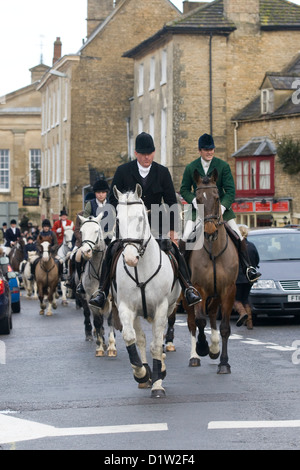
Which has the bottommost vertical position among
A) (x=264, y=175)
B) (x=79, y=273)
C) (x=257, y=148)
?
(x=79, y=273)

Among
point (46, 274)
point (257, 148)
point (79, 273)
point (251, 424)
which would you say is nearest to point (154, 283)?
point (251, 424)

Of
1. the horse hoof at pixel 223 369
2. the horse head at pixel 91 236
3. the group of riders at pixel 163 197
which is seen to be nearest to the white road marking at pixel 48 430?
the group of riders at pixel 163 197

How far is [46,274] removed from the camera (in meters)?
26.5

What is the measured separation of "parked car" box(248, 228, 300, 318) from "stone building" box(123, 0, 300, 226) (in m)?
27.3

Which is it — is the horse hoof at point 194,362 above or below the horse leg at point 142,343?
below

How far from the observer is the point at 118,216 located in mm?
10695

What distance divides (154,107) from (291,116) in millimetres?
9870

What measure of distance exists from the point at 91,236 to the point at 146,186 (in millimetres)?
4131

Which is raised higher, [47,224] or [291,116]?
[291,116]

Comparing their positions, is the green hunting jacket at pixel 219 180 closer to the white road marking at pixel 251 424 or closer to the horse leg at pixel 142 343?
the horse leg at pixel 142 343

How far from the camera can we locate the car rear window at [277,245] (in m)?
21.5

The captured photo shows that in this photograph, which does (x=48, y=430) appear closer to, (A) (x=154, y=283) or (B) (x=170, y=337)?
(A) (x=154, y=283)
